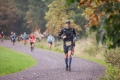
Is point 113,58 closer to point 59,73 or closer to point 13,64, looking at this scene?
point 59,73

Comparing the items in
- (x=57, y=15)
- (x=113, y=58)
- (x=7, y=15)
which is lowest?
(x=113, y=58)

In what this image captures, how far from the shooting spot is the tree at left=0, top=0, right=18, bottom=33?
6009 centimetres

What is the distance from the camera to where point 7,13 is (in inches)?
2403

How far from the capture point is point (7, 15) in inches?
2420

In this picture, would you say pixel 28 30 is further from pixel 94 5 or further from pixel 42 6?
pixel 94 5

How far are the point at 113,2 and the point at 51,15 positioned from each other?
41604 mm

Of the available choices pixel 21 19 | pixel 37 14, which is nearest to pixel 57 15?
pixel 37 14

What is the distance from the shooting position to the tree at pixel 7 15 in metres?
60.1

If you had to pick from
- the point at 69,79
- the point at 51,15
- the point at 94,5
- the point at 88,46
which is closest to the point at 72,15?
the point at 51,15

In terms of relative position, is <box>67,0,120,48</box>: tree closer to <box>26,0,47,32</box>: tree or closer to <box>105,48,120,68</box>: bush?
<box>105,48,120,68</box>: bush

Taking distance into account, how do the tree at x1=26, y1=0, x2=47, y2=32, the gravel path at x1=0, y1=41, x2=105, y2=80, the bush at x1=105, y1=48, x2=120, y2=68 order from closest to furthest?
the gravel path at x1=0, y1=41, x2=105, y2=80 < the bush at x1=105, y1=48, x2=120, y2=68 < the tree at x1=26, y1=0, x2=47, y2=32

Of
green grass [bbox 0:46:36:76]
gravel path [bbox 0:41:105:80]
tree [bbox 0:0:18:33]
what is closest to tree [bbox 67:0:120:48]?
gravel path [bbox 0:41:105:80]

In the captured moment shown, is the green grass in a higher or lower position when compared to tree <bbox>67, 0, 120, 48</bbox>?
lower

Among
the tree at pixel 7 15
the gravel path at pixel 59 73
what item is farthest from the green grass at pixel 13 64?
the tree at pixel 7 15
